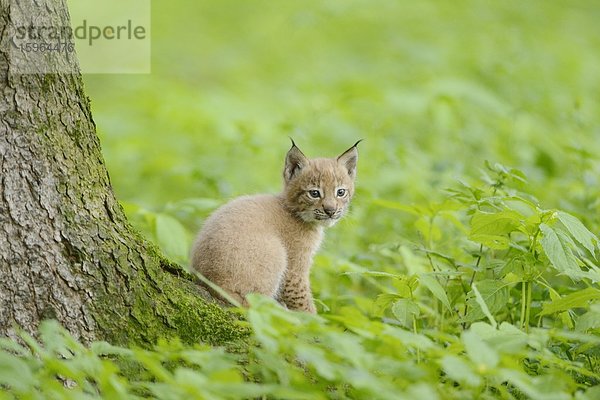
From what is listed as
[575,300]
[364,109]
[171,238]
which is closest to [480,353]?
[575,300]

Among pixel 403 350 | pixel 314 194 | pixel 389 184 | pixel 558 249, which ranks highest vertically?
pixel 558 249

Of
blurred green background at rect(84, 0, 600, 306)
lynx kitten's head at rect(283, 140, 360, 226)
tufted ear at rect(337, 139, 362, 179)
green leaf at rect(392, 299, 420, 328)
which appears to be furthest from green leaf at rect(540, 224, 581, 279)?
tufted ear at rect(337, 139, 362, 179)

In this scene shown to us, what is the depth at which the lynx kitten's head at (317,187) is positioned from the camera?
5.66m

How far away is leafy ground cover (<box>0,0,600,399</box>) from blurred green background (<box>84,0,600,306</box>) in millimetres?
42

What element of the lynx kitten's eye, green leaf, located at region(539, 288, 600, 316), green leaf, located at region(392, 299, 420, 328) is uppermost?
the lynx kitten's eye

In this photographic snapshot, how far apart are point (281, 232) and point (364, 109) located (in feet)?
20.4

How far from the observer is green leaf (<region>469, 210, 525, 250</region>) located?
4.05 m

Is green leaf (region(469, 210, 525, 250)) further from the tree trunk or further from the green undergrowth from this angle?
the tree trunk

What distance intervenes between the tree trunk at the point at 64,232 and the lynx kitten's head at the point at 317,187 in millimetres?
1712

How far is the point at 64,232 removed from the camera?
3770 millimetres

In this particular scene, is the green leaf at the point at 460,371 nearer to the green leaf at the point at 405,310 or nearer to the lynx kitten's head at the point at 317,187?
the green leaf at the point at 405,310

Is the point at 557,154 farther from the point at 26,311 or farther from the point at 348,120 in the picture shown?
the point at 26,311

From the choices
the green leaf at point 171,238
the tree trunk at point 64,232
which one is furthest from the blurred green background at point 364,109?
the tree trunk at point 64,232

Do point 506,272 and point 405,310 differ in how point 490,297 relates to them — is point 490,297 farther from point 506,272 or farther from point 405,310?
point 405,310
